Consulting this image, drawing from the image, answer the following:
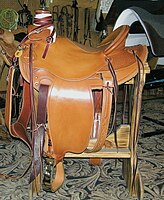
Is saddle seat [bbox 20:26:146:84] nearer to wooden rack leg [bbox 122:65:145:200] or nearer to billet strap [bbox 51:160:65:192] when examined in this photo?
wooden rack leg [bbox 122:65:145:200]

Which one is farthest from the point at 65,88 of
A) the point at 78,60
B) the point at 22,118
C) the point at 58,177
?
the point at 58,177

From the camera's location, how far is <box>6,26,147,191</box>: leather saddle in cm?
156

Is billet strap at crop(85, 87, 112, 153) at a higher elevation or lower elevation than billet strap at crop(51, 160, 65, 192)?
higher


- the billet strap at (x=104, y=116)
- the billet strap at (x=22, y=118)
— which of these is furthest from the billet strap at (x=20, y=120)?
the billet strap at (x=104, y=116)

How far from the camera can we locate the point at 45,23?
5.47 feet

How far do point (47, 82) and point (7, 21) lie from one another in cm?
135

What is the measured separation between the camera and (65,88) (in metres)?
1.56

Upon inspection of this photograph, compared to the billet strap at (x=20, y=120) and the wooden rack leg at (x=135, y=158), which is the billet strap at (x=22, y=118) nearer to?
the billet strap at (x=20, y=120)

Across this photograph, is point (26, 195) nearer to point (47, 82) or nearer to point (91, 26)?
point (47, 82)

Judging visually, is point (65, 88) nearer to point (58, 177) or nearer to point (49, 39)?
point (49, 39)

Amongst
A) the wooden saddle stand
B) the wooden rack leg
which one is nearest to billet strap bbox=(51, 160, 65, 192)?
the wooden saddle stand

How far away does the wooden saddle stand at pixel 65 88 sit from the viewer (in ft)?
5.12

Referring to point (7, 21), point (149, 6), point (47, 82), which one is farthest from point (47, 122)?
point (149, 6)

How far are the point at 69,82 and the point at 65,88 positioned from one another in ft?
0.10
